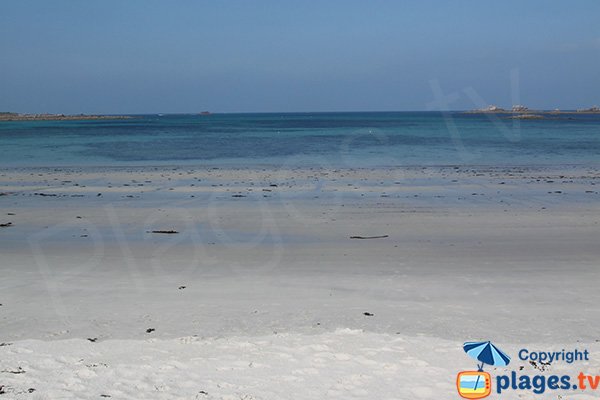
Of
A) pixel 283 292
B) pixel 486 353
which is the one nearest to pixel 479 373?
pixel 486 353

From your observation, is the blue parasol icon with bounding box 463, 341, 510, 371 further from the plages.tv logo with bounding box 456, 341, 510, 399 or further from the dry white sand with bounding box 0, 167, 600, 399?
the dry white sand with bounding box 0, 167, 600, 399

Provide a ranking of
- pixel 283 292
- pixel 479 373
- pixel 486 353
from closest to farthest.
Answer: pixel 479 373 < pixel 486 353 < pixel 283 292

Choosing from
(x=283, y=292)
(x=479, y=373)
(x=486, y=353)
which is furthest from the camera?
A: (x=283, y=292)

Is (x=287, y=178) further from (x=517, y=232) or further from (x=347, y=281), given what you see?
(x=347, y=281)

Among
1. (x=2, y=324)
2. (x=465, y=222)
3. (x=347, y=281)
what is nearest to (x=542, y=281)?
(x=347, y=281)

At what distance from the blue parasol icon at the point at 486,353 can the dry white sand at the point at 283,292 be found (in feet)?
0.43

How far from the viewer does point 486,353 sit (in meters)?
4.59

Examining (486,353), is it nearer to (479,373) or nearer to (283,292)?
(479,373)

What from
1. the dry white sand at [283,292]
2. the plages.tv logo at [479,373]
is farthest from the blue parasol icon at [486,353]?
the dry white sand at [283,292]

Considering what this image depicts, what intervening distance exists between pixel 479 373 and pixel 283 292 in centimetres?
274

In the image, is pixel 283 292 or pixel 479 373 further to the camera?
pixel 283 292

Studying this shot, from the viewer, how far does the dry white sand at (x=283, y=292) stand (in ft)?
13.9

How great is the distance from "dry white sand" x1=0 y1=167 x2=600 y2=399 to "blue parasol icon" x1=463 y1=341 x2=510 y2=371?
0.13 meters

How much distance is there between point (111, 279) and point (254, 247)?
92.7 inches
